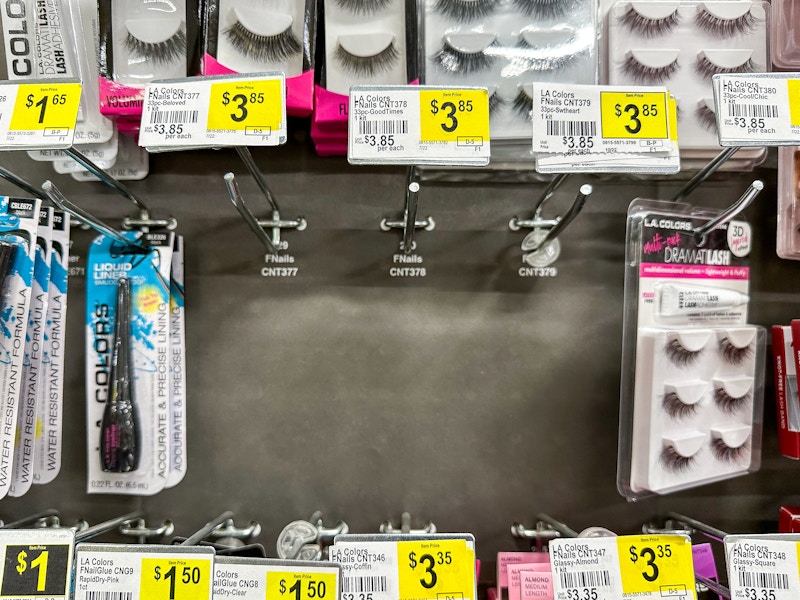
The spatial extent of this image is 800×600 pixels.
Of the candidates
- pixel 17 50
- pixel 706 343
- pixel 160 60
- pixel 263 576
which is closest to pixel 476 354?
pixel 706 343

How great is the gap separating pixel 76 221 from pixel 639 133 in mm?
768

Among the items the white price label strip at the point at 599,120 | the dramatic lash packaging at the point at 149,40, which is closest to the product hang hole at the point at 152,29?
the dramatic lash packaging at the point at 149,40

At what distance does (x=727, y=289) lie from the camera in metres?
0.78

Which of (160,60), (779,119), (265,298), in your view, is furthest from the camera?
(265,298)

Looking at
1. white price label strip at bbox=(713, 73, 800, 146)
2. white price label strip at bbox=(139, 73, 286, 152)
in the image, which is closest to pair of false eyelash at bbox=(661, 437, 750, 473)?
white price label strip at bbox=(713, 73, 800, 146)

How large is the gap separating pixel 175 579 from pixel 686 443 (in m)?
0.65

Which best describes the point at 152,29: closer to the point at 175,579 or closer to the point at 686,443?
the point at 175,579

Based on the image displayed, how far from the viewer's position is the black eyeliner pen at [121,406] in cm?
72

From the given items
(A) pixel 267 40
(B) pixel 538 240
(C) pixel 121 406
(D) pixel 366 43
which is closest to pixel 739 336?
(B) pixel 538 240

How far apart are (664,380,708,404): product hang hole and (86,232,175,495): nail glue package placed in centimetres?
70

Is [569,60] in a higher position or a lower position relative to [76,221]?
higher

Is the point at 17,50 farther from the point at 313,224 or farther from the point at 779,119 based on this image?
the point at 779,119

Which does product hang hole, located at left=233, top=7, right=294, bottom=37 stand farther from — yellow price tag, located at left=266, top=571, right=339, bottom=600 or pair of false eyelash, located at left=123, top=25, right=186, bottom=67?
yellow price tag, located at left=266, top=571, right=339, bottom=600

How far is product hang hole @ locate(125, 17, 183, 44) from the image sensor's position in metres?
0.69
